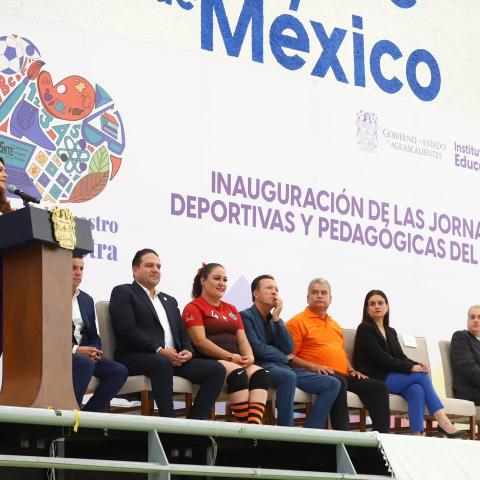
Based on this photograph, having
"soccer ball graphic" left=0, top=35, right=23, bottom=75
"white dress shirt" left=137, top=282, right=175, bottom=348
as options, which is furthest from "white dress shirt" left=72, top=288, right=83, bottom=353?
"soccer ball graphic" left=0, top=35, right=23, bottom=75

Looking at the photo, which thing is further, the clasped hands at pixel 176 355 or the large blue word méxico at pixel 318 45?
the large blue word méxico at pixel 318 45

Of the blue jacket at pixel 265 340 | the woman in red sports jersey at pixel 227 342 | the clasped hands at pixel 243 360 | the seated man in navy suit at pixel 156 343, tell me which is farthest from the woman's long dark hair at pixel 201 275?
the clasped hands at pixel 243 360

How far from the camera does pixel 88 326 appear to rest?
5.21m

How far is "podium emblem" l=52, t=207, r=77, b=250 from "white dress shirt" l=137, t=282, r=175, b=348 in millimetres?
1412

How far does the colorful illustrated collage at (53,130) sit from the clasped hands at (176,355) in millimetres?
1262

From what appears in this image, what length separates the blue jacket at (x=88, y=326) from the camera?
5.20m

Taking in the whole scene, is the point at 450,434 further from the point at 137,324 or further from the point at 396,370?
the point at 137,324

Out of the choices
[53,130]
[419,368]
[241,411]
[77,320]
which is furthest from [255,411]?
[53,130]

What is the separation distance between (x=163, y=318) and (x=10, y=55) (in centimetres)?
171

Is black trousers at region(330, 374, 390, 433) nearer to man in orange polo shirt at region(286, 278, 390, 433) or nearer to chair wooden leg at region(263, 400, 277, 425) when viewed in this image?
man in orange polo shirt at region(286, 278, 390, 433)

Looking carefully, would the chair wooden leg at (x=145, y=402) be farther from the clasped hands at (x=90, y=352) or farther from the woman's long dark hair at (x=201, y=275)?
the woman's long dark hair at (x=201, y=275)

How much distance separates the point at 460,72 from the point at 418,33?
1.49 feet

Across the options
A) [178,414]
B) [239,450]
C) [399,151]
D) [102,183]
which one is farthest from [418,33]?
[239,450]

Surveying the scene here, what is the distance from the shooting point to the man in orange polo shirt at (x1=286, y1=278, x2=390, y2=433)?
5605mm
